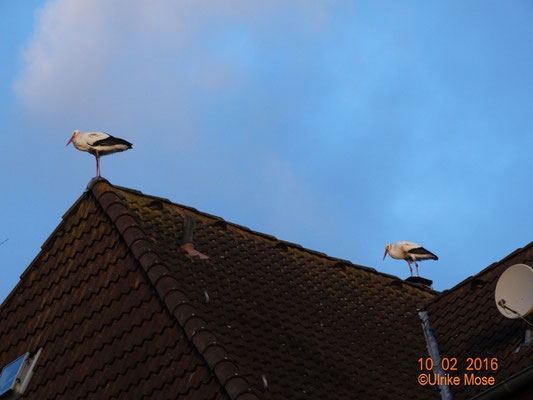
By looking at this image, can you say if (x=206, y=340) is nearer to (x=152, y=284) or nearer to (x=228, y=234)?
(x=152, y=284)

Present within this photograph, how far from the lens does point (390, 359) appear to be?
566 inches

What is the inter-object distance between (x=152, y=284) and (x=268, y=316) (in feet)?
5.78

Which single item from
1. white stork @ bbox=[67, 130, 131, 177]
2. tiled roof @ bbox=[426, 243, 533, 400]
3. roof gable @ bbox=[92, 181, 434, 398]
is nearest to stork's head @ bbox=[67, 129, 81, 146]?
white stork @ bbox=[67, 130, 131, 177]

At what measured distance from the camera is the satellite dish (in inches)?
510


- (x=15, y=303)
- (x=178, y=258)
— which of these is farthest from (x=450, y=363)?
(x=15, y=303)

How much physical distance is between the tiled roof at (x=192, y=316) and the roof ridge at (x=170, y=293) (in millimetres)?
19

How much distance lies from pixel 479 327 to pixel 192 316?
5084 mm

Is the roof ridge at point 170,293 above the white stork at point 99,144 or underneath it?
underneath

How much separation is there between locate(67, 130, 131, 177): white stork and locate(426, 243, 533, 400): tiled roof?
6241 mm

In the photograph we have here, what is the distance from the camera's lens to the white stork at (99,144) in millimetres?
18062

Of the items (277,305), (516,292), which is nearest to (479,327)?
(516,292)
